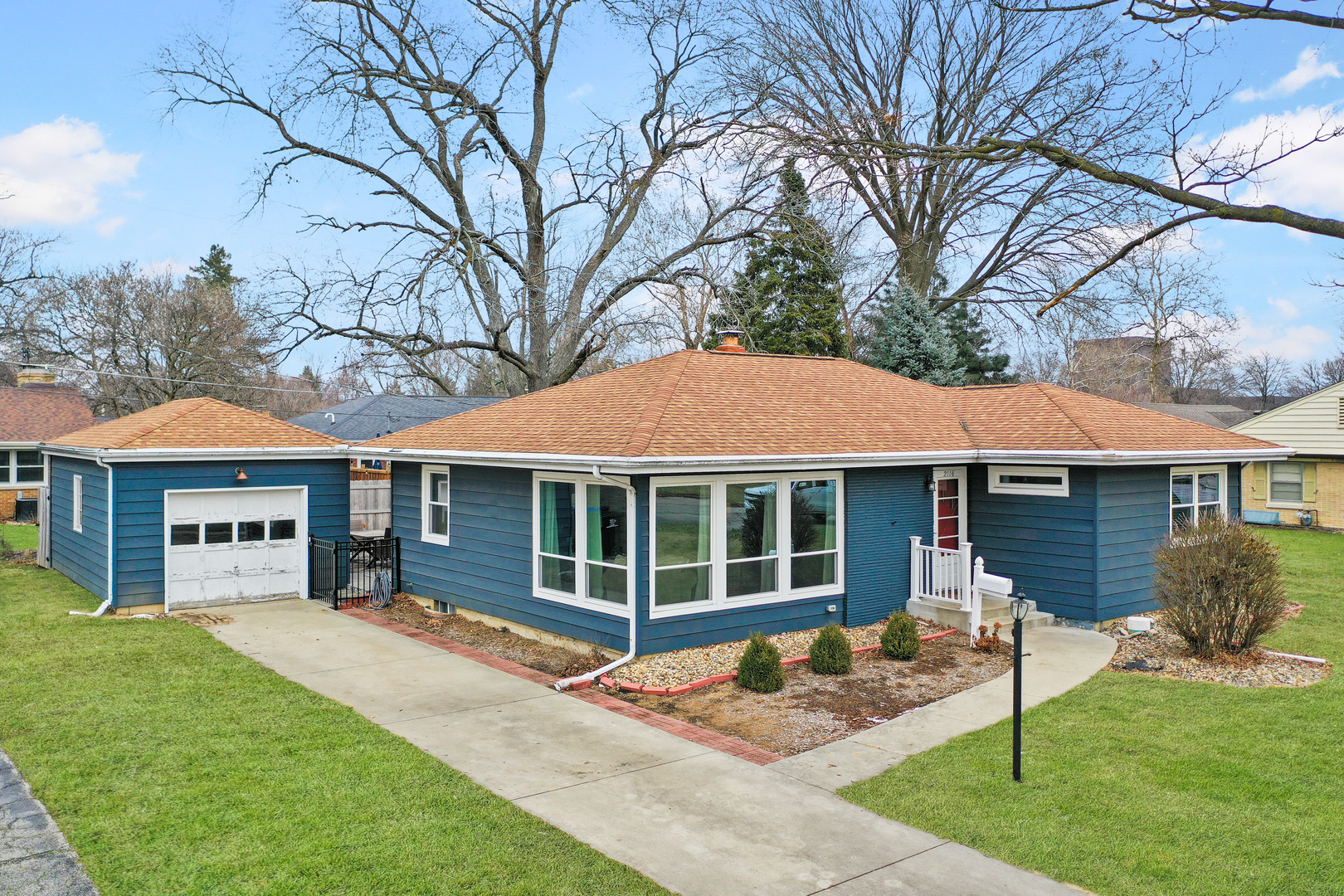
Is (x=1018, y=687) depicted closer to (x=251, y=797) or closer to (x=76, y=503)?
(x=251, y=797)

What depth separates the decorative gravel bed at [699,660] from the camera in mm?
9242

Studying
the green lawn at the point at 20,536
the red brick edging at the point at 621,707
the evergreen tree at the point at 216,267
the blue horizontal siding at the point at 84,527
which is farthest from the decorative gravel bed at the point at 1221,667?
the evergreen tree at the point at 216,267

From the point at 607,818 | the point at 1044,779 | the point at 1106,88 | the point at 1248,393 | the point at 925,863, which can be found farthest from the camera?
the point at 1248,393

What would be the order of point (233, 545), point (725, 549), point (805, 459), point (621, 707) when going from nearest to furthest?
point (621, 707), point (725, 549), point (805, 459), point (233, 545)

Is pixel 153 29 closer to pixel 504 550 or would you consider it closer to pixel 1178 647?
pixel 504 550

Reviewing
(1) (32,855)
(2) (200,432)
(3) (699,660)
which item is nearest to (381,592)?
(2) (200,432)

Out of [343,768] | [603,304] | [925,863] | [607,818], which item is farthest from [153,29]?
[925,863]

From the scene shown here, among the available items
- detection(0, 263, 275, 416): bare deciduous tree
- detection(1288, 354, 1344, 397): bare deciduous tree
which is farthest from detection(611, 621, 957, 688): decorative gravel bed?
detection(1288, 354, 1344, 397): bare deciduous tree

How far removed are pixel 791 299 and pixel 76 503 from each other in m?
19.4

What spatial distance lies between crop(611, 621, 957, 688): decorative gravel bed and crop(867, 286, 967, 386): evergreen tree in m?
13.9

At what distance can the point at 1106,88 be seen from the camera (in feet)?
60.1

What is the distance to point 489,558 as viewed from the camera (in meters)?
12.2

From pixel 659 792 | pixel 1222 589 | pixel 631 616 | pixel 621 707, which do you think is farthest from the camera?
pixel 1222 589

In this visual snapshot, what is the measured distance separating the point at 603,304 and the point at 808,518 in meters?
12.5
